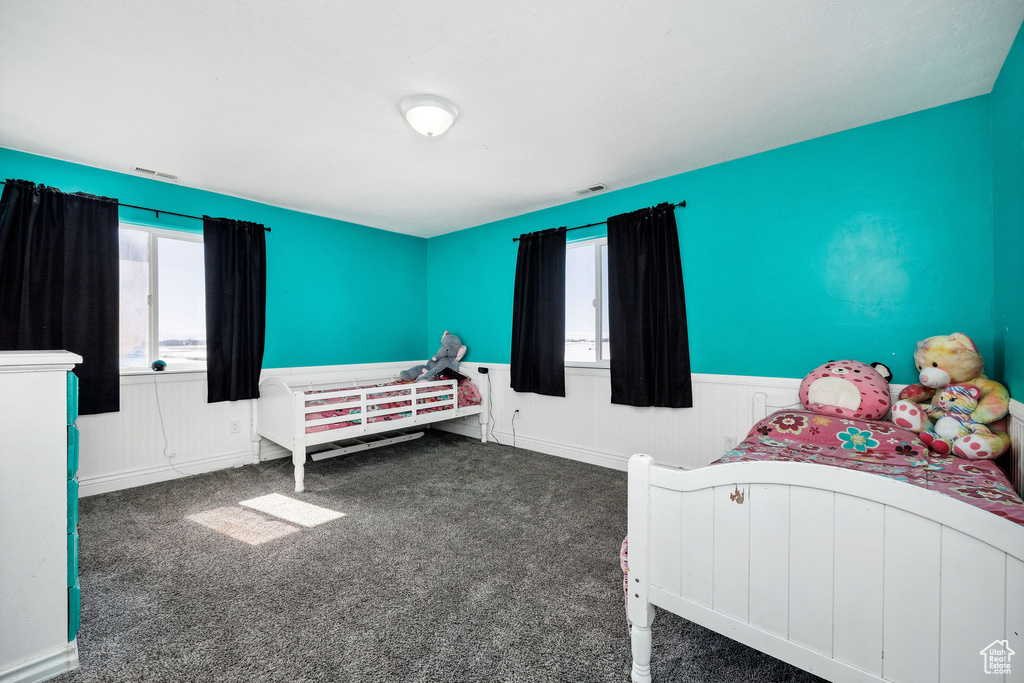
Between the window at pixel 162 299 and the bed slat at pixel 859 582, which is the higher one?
the window at pixel 162 299

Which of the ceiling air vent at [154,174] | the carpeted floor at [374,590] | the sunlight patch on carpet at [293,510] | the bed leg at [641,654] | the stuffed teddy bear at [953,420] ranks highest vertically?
the ceiling air vent at [154,174]

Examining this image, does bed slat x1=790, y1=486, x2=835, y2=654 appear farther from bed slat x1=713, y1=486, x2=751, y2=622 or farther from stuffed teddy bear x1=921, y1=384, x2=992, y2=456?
stuffed teddy bear x1=921, y1=384, x2=992, y2=456

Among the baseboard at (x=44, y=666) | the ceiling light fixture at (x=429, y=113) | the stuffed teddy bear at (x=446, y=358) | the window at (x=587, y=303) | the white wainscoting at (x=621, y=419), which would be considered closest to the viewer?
the baseboard at (x=44, y=666)

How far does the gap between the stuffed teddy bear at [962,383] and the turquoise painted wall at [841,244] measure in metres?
0.25

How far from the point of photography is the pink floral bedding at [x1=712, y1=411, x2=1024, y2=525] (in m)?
1.42

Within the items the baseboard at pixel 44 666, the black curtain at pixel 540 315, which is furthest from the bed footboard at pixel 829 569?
the black curtain at pixel 540 315

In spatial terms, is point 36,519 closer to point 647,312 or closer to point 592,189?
point 647,312

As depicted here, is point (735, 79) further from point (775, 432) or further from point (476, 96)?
point (775, 432)

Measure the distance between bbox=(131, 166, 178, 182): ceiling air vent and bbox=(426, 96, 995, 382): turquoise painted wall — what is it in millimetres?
3217

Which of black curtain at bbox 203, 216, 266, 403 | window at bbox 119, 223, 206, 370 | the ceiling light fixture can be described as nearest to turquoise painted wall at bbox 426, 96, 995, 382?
the ceiling light fixture

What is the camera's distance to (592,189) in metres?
3.39

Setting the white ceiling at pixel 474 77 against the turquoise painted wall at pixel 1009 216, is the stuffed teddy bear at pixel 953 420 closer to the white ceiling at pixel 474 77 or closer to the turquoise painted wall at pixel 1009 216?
the turquoise painted wall at pixel 1009 216

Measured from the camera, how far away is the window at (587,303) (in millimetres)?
3607

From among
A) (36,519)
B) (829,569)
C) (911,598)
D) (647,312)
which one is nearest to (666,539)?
Answer: (829,569)
